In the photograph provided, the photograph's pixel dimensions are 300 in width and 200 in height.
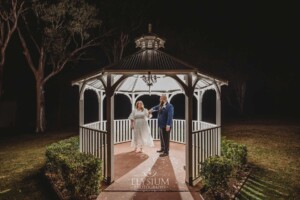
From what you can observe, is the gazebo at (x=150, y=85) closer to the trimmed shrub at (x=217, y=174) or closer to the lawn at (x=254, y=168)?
the trimmed shrub at (x=217, y=174)

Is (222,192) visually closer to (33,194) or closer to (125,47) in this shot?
(33,194)

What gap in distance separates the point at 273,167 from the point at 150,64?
5.44 metres

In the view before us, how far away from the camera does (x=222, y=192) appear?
20.2 feet

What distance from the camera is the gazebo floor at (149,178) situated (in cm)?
616

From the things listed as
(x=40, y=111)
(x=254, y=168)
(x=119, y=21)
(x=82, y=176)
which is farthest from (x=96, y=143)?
(x=119, y=21)

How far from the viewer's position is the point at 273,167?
9.01 meters

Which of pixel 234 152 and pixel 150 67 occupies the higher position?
pixel 150 67

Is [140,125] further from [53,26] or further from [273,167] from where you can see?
[53,26]

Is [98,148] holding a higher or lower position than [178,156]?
higher

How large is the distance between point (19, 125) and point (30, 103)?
3.21m

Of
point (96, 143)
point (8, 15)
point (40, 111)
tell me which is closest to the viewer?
point (96, 143)

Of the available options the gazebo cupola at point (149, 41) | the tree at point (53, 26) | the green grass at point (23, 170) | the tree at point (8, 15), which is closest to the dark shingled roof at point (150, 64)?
the gazebo cupola at point (149, 41)

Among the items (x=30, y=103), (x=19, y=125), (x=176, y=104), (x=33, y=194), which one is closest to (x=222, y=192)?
(x=33, y=194)

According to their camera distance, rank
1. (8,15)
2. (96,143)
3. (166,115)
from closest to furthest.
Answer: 1. (96,143)
2. (166,115)
3. (8,15)
